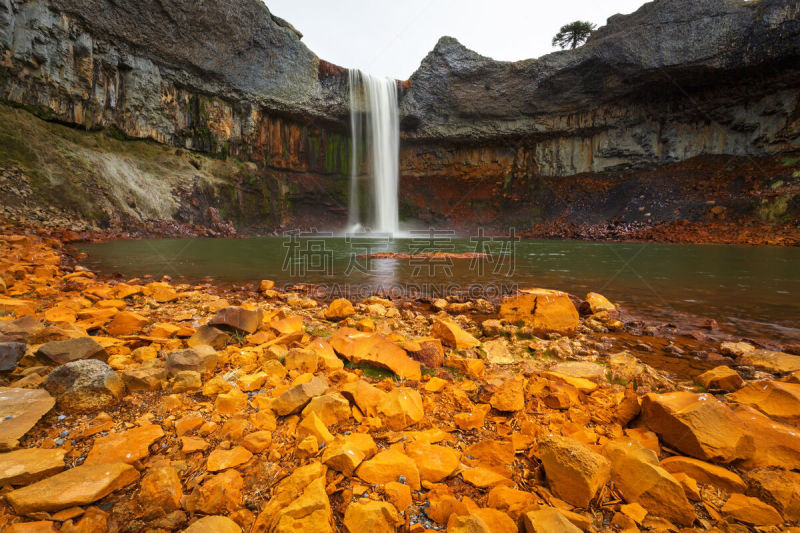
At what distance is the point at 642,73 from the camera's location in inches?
1021

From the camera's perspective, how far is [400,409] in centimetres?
166

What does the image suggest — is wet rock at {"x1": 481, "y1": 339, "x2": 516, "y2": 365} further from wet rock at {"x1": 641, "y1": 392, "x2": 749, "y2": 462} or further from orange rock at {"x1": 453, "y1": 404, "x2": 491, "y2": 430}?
wet rock at {"x1": 641, "y1": 392, "x2": 749, "y2": 462}

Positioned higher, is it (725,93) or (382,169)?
(725,93)

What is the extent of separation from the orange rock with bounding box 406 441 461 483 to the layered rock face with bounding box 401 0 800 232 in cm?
2920

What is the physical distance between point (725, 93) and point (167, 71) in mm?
42814

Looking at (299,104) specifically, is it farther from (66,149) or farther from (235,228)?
(66,149)

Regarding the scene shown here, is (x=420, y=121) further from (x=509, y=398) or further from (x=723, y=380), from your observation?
(x=509, y=398)

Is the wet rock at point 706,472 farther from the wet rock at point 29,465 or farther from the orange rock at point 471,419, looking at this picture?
the wet rock at point 29,465

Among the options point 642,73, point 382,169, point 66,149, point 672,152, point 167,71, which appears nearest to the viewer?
point 66,149

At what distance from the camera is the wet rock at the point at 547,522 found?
3.27 ft

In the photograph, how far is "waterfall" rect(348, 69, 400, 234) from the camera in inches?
1211

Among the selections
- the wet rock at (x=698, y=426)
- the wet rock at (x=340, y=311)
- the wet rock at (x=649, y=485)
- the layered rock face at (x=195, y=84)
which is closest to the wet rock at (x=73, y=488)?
the wet rock at (x=649, y=485)

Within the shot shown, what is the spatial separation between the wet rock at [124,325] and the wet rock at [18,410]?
1.32 metres

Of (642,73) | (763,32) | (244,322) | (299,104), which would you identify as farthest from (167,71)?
(763,32)
